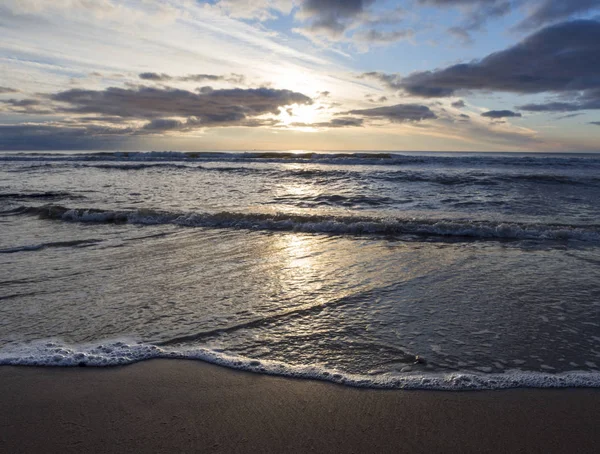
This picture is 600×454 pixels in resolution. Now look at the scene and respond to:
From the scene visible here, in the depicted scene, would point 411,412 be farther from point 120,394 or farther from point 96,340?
point 96,340

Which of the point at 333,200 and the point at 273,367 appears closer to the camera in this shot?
the point at 273,367

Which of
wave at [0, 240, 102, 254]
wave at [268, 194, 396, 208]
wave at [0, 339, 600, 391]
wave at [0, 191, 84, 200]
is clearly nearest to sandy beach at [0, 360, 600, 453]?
wave at [0, 339, 600, 391]

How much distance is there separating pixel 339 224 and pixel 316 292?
459 cm

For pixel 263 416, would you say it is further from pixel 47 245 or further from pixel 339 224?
pixel 339 224

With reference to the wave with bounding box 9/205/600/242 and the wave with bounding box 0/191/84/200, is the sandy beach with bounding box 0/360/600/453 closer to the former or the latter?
the wave with bounding box 9/205/600/242

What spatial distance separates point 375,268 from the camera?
6.00 meters

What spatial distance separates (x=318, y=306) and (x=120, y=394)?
216 cm

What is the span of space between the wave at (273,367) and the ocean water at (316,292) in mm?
14

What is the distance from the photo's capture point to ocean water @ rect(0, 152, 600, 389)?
10.9 ft

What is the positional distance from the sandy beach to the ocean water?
185 millimetres

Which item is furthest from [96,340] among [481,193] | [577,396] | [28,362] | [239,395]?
[481,193]

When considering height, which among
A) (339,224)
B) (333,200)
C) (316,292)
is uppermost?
(333,200)

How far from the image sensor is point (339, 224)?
367 inches

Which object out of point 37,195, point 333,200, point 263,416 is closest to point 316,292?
point 263,416
